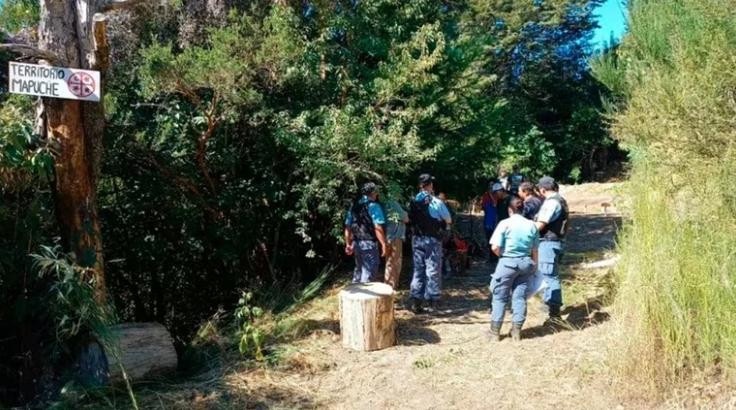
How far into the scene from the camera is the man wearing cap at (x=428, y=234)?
7.14 m

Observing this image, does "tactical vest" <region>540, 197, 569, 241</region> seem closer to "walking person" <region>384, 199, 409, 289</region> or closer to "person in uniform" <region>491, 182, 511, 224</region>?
"walking person" <region>384, 199, 409, 289</region>

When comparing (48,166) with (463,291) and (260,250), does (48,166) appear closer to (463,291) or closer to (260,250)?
(260,250)

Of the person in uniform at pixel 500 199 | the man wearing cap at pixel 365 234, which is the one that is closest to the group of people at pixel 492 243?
the man wearing cap at pixel 365 234

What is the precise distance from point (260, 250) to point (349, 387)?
396 cm

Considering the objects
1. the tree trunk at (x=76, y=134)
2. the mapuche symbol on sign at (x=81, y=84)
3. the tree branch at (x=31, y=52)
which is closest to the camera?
the tree branch at (x=31, y=52)

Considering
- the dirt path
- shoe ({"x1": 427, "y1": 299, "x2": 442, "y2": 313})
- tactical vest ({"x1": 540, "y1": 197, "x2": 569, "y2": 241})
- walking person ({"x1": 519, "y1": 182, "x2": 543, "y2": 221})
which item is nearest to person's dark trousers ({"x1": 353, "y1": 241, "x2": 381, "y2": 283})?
the dirt path

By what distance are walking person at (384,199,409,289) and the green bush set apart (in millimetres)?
2477

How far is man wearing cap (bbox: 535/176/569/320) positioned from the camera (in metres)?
6.59

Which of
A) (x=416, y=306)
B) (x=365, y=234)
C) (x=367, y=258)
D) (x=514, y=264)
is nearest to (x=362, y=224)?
(x=365, y=234)

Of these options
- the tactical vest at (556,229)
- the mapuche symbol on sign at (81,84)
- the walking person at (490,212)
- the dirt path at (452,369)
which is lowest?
the dirt path at (452,369)

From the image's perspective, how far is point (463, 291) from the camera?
8578 mm

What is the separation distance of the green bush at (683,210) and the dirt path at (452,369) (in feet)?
1.84

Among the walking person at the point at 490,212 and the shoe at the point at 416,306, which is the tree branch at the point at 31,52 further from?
the walking person at the point at 490,212

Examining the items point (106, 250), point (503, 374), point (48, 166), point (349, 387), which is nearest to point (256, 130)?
point (106, 250)
